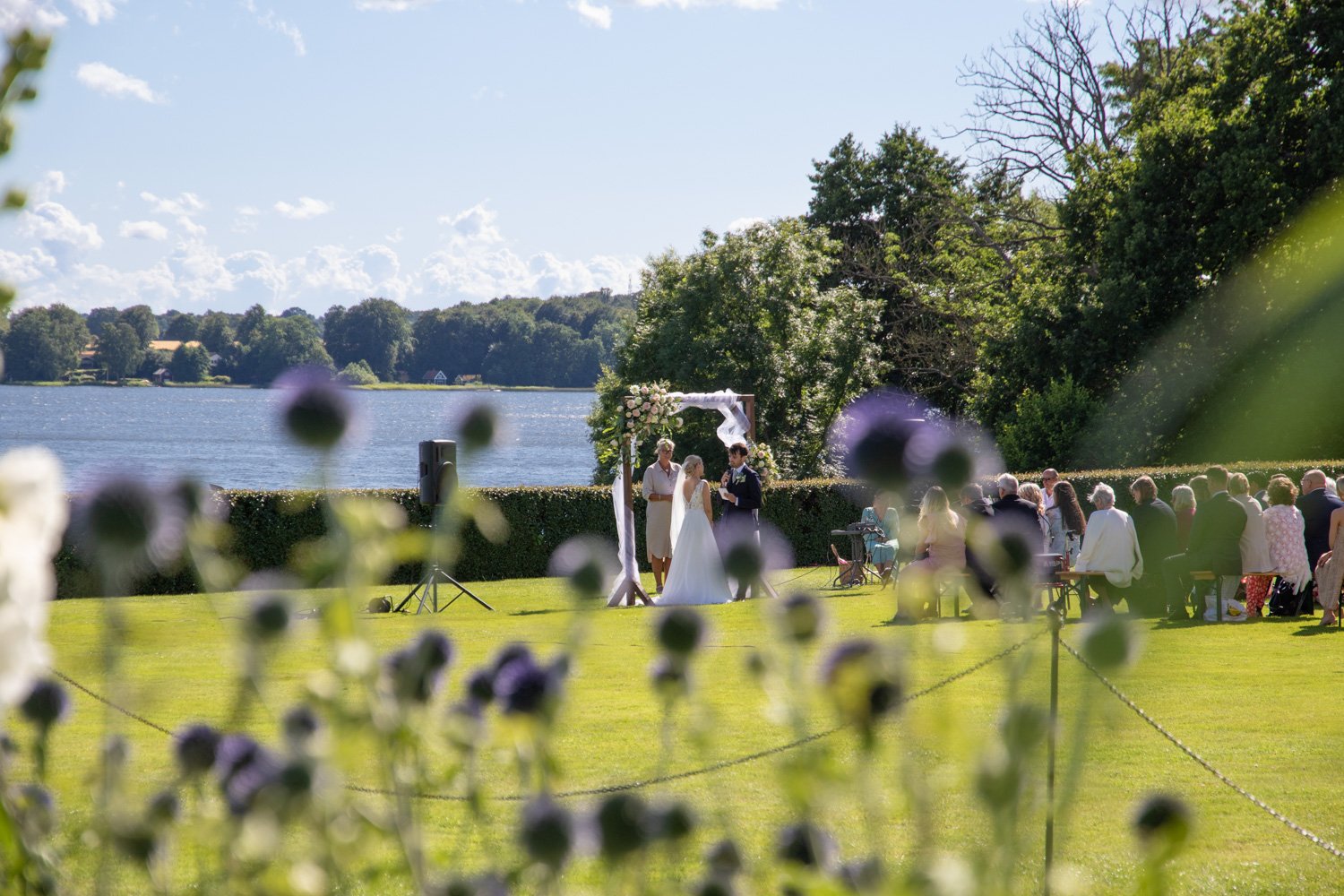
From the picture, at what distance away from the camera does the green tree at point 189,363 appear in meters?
91.8

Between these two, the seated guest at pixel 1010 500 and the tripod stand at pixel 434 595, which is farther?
the tripod stand at pixel 434 595

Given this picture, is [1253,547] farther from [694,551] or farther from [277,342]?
[277,342]

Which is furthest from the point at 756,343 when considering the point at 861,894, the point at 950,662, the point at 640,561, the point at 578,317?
the point at 578,317

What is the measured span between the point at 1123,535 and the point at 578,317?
12184 cm

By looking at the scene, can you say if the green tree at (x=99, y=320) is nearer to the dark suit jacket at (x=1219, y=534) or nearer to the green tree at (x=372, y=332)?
the green tree at (x=372, y=332)

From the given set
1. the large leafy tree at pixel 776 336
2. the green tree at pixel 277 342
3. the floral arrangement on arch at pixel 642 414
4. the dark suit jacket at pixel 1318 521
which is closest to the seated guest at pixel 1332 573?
the dark suit jacket at pixel 1318 521

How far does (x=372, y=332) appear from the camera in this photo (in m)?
101

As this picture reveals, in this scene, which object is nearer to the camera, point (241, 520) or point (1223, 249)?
point (241, 520)

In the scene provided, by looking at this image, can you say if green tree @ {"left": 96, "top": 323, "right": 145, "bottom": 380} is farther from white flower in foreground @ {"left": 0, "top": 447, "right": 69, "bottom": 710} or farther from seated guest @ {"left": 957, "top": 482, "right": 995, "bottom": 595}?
white flower in foreground @ {"left": 0, "top": 447, "right": 69, "bottom": 710}

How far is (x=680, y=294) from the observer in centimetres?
4034

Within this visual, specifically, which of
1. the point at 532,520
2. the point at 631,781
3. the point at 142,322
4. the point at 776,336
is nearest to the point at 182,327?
the point at 142,322

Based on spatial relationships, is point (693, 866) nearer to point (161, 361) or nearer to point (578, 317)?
point (161, 361)

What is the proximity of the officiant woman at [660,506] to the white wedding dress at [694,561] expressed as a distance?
0.21 m

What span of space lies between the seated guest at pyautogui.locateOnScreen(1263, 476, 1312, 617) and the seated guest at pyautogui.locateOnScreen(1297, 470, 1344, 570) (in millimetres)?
107
